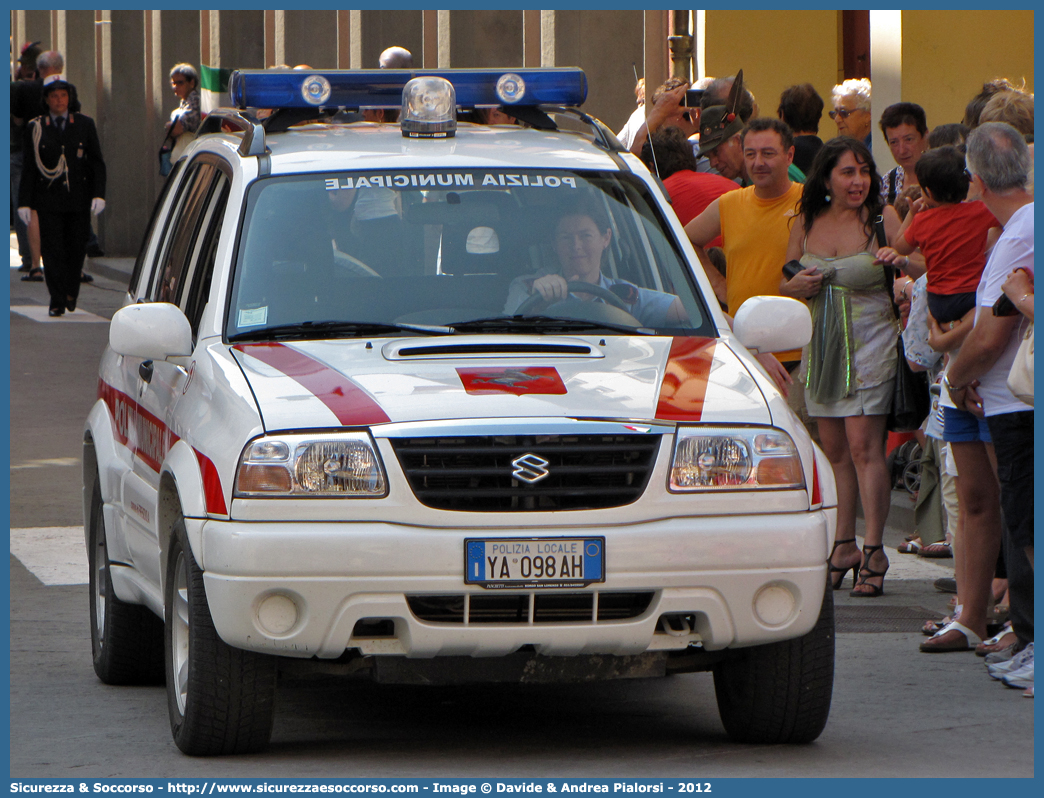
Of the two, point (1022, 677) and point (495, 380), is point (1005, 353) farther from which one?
point (495, 380)

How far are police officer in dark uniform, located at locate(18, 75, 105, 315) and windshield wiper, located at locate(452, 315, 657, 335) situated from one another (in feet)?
45.1

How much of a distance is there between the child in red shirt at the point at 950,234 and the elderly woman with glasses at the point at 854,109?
5.39 m

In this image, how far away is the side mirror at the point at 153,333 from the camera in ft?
18.3

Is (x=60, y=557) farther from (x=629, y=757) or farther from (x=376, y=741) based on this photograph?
(x=629, y=757)

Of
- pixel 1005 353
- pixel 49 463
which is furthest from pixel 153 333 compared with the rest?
pixel 49 463

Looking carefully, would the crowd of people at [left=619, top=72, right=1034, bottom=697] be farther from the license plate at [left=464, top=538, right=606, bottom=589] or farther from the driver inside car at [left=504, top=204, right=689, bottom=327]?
the license plate at [left=464, top=538, right=606, bottom=589]

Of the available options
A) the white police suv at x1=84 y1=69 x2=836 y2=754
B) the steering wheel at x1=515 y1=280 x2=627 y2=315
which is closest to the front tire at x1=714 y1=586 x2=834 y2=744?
the white police suv at x1=84 y1=69 x2=836 y2=754

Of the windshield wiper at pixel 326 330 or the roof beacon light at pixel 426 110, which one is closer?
the windshield wiper at pixel 326 330

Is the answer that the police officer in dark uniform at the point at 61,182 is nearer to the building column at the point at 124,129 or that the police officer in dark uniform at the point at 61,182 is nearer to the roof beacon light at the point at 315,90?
the building column at the point at 124,129

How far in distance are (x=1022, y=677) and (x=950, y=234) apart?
1798 millimetres

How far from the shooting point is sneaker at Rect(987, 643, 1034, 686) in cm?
645

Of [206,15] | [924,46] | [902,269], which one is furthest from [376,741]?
[206,15]

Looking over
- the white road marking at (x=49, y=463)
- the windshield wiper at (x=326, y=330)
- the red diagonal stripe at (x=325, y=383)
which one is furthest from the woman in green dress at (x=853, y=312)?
the white road marking at (x=49, y=463)

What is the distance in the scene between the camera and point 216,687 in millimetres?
5102
